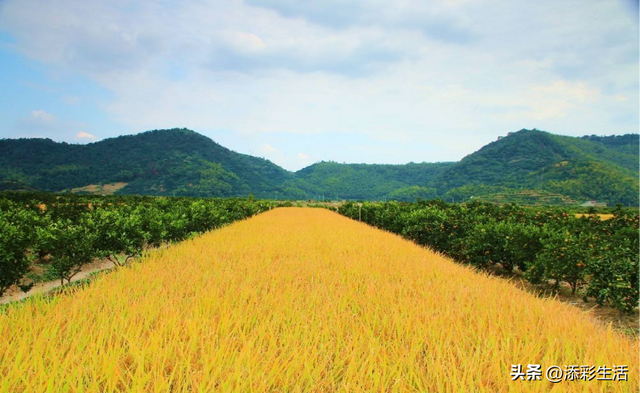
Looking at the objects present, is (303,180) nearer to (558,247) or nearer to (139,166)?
(139,166)

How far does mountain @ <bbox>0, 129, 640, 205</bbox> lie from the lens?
226 feet

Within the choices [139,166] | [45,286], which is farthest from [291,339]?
[139,166]

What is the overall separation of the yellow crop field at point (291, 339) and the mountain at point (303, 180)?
72.4m

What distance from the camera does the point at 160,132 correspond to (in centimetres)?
13138

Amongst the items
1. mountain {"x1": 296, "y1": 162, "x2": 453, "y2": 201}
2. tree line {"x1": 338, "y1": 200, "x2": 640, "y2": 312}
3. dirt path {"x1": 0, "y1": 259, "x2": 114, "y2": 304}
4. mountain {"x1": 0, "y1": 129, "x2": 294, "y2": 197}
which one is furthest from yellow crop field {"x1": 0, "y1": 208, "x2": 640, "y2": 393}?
mountain {"x1": 296, "y1": 162, "x2": 453, "y2": 201}

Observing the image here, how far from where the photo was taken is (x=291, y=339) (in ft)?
7.53

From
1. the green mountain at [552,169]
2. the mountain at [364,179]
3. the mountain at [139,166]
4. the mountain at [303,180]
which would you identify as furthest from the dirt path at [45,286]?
the mountain at [364,179]

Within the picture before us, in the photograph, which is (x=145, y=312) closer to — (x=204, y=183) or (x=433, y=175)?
(x=204, y=183)

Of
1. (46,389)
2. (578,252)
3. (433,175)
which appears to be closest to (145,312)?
(46,389)

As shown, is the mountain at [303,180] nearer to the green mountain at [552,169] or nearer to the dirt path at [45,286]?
the green mountain at [552,169]

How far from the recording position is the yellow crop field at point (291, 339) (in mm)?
1766

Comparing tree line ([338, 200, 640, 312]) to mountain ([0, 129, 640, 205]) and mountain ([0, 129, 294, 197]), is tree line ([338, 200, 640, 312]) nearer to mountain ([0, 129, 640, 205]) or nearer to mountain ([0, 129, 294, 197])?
mountain ([0, 129, 640, 205])

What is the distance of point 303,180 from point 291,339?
144973 mm

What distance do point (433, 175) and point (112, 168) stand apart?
435ft
